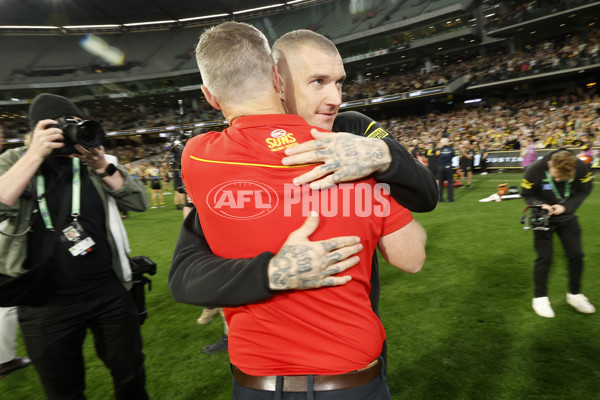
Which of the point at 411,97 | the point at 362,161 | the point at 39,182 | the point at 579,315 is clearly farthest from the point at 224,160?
the point at 411,97

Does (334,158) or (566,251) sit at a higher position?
Result: (334,158)

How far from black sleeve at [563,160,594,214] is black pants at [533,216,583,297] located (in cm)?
18

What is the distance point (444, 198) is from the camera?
11570 millimetres

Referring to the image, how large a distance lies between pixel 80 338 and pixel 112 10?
50.3 m

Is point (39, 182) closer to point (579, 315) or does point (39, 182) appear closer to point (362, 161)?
point (362, 161)

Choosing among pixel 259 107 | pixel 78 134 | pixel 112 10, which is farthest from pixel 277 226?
pixel 112 10

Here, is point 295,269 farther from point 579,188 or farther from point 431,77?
point 431,77

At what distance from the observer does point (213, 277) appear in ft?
3.19

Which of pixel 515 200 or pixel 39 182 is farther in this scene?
pixel 515 200

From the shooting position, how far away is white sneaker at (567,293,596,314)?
3.69 meters

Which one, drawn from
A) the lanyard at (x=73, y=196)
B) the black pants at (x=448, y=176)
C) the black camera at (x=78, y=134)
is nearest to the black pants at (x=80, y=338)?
the lanyard at (x=73, y=196)

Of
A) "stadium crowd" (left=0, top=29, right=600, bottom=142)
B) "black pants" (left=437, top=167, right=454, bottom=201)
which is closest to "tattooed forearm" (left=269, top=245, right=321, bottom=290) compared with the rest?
"black pants" (left=437, top=167, right=454, bottom=201)

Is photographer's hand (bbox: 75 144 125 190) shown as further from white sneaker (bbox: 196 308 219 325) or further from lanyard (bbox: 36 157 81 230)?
white sneaker (bbox: 196 308 219 325)

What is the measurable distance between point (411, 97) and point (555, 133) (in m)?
16.2
